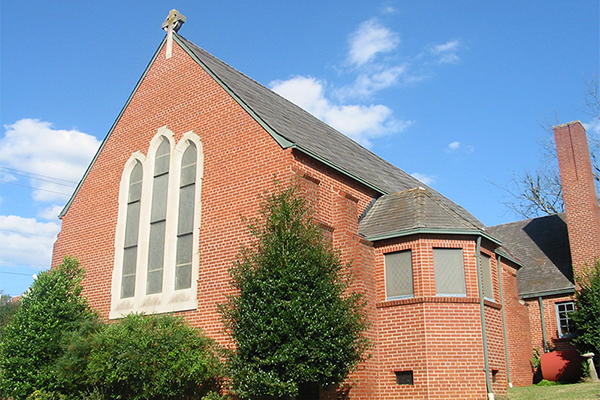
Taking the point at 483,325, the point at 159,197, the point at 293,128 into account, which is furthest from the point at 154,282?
the point at 483,325

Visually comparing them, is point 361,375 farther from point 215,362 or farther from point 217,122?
point 217,122

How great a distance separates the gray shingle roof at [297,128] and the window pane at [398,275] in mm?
2743

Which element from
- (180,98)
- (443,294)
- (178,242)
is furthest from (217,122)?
(443,294)

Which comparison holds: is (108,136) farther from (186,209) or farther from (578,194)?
(578,194)

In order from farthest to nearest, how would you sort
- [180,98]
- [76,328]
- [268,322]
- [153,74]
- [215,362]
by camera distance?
[153,74], [180,98], [76,328], [215,362], [268,322]

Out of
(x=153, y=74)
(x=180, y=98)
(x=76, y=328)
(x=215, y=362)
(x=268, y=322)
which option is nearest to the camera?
(x=268, y=322)

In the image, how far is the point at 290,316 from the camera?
11.6m

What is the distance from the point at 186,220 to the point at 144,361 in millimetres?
4892

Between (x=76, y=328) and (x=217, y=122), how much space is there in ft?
24.0

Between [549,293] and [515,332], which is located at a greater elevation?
[549,293]

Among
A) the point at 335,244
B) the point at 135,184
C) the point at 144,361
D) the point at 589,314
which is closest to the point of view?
the point at 144,361

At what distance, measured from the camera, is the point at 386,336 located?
14.5 metres

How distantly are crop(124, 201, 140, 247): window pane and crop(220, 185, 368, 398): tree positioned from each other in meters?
6.54

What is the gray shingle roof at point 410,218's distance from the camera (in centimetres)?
1478
